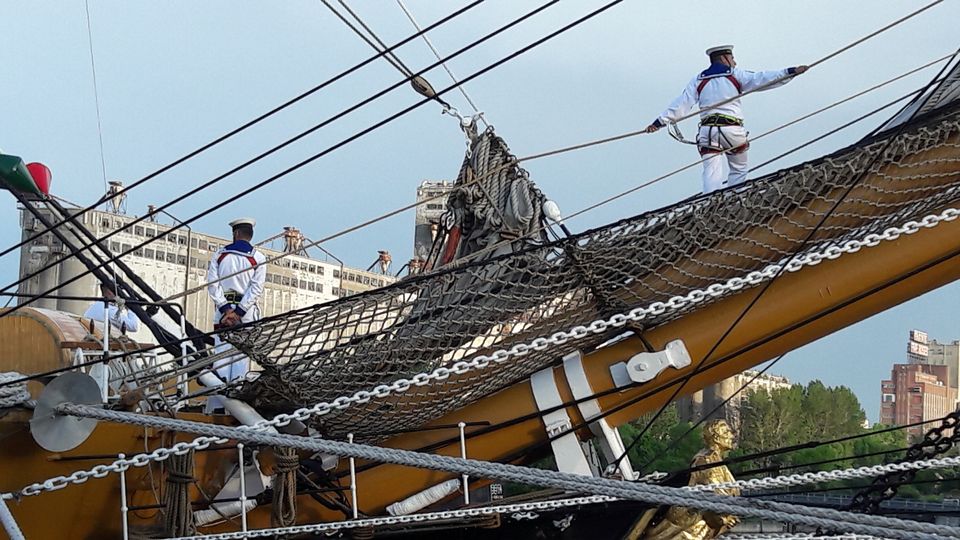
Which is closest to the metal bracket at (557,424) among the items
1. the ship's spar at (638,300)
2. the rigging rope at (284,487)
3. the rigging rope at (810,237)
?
the ship's spar at (638,300)

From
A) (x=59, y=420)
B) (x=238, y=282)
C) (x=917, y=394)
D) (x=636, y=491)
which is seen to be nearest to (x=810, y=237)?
(x=636, y=491)

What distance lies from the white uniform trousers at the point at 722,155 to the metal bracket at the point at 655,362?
114 cm

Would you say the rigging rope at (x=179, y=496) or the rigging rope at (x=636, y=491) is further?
the rigging rope at (x=179, y=496)

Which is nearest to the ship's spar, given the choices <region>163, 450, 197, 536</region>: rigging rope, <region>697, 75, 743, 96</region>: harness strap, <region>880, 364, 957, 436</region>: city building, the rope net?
the rope net

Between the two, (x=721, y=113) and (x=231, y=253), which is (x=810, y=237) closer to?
(x=721, y=113)

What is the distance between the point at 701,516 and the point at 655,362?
2.26ft

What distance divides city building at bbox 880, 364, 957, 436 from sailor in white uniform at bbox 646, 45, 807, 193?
63107 mm

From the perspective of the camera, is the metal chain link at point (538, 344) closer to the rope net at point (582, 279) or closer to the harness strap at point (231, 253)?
the rope net at point (582, 279)

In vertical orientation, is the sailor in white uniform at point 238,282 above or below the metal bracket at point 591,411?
above

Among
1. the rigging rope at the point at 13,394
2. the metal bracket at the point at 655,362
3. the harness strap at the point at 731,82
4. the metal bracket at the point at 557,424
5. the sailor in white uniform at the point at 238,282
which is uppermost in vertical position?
the harness strap at the point at 731,82

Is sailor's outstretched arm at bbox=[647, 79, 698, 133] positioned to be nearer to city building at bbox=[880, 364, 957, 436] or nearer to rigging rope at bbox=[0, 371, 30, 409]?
rigging rope at bbox=[0, 371, 30, 409]

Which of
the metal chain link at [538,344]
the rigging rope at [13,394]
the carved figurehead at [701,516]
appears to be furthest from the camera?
the carved figurehead at [701,516]

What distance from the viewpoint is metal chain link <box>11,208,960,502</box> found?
4098 millimetres

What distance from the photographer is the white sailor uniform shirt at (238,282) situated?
6.12 m
